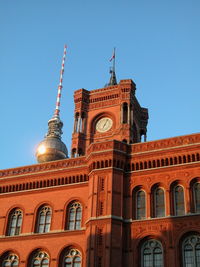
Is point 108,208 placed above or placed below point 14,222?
below

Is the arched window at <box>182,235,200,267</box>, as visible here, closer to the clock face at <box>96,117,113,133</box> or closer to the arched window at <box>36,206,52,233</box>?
the arched window at <box>36,206,52,233</box>

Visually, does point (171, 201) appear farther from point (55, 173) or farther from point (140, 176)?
point (55, 173)

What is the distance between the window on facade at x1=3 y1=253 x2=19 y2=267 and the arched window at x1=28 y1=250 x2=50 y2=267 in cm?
138

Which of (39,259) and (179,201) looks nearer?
(179,201)

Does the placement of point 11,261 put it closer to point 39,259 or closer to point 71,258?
point 39,259

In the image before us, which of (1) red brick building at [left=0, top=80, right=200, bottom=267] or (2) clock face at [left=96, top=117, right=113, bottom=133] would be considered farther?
(2) clock face at [left=96, top=117, right=113, bottom=133]

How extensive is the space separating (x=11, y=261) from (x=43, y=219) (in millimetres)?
4165

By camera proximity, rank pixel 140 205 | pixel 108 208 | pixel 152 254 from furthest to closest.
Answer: pixel 140 205 < pixel 108 208 < pixel 152 254

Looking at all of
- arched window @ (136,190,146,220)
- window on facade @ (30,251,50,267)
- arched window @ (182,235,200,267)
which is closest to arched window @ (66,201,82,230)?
window on facade @ (30,251,50,267)

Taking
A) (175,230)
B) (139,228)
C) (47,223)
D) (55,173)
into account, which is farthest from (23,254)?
(175,230)

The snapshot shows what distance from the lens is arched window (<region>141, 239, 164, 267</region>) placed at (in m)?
30.0

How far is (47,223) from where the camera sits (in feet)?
116

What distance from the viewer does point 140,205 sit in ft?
107

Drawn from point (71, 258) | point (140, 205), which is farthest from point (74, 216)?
point (140, 205)
